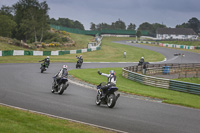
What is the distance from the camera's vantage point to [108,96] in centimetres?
1566

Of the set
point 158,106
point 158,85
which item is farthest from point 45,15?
point 158,106

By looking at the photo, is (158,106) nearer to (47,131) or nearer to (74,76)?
(47,131)

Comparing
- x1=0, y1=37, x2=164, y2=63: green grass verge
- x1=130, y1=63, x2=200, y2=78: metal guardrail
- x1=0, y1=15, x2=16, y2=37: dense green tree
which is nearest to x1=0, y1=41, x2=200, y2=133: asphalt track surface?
x1=130, y1=63, x2=200, y2=78: metal guardrail

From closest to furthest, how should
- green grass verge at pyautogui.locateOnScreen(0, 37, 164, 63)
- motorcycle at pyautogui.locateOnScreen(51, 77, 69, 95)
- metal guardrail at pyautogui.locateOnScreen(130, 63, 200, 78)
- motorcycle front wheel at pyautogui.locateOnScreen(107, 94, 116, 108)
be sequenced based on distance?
motorcycle front wheel at pyautogui.locateOnScreen(107, 94, 116, 108)
motorcycle at pyautogui.locateOnScreen(51, 77, 69, 95)
metal guardrail at pyautogui.locateOnScreen(130, 63, 200, 78)
green grass verge at pyautogui.locateOnScreen(0, 37, 164, 63)

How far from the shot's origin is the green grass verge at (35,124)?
377 inches

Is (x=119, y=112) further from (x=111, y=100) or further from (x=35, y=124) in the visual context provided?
(x=35, y=124)

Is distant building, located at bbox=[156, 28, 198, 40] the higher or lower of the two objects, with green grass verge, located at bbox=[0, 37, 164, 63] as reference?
higher

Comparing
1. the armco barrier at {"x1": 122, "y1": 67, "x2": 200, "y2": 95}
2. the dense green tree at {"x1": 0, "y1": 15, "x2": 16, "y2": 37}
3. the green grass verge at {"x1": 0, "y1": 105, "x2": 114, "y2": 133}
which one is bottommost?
the armco barrier at {"x1": 122, "y1": 67, "x2": 200, "y2": 95}

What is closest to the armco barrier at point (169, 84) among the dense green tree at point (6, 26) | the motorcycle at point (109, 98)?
the motorcycle at point (109, 98)

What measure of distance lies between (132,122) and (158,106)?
16.5 feet

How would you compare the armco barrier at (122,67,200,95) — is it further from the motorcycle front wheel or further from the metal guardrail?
the motorcycle front wheel

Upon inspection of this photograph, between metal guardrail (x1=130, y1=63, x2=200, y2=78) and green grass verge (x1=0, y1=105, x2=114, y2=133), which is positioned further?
metal guardrail (x1=130, y1=63, x2=200, y2=78)

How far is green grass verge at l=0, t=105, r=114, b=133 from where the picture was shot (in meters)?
9.59

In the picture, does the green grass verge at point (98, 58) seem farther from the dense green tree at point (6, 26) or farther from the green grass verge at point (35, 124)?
the dense green tree at point (6, 26)
